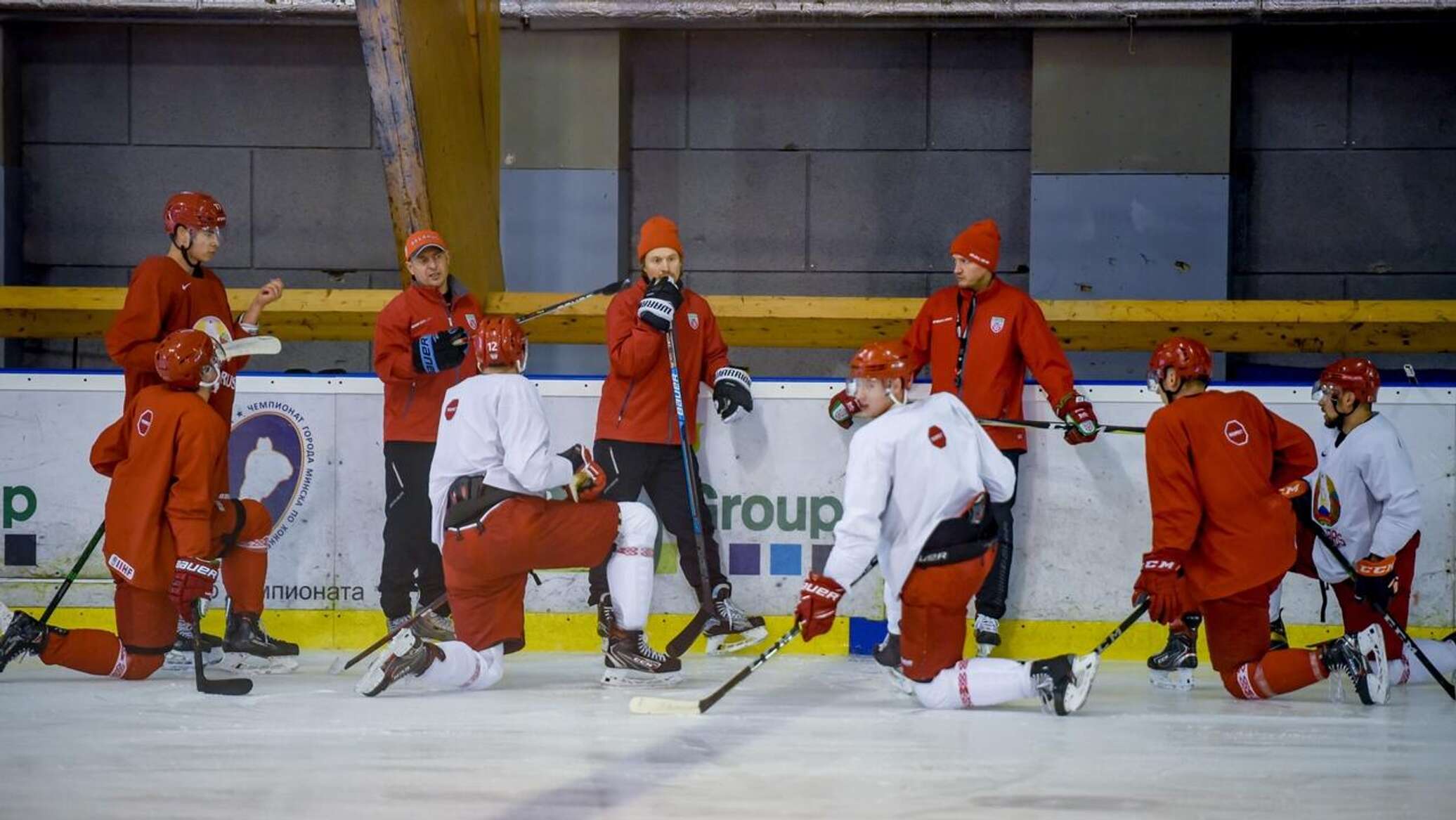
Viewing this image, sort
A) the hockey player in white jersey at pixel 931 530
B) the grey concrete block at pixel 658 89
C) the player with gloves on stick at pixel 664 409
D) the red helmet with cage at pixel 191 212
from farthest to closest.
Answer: the grey concrete block at pixel 658 89, the player with gloves on stick at pixel 664 409, the red helmet with cage at pixel 191 212, the hockey player in white jersey at pixel 931 530

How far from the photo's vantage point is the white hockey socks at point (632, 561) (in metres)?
4.66

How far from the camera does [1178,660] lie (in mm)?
5012

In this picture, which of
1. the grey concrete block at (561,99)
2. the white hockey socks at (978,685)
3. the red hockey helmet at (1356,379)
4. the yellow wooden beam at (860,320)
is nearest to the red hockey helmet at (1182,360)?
the red hockey helmet at (1356,379)

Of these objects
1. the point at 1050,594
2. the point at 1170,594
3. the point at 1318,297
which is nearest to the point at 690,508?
the point at 1050,594

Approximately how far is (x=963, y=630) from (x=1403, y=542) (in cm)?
159

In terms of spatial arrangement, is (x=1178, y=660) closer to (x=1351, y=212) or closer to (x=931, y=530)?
(x=931, y=530)

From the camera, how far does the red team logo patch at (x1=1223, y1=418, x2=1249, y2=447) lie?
14.9 ft

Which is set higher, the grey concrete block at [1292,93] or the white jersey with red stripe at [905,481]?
the grey concrete block at [1292,93]

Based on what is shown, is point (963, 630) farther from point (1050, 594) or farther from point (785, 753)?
point (1050, 594)

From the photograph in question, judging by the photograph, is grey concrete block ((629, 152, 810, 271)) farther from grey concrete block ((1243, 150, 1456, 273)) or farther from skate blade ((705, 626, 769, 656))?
skate blade ((705, 626, 769, 656))

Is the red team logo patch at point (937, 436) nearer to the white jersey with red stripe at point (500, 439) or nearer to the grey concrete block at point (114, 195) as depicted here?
the white jersey with red stripe at point (500, 439)

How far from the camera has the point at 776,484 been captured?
18.6 ft

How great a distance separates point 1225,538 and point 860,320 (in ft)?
6.66

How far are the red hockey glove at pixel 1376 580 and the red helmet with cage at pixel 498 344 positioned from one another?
266cm
